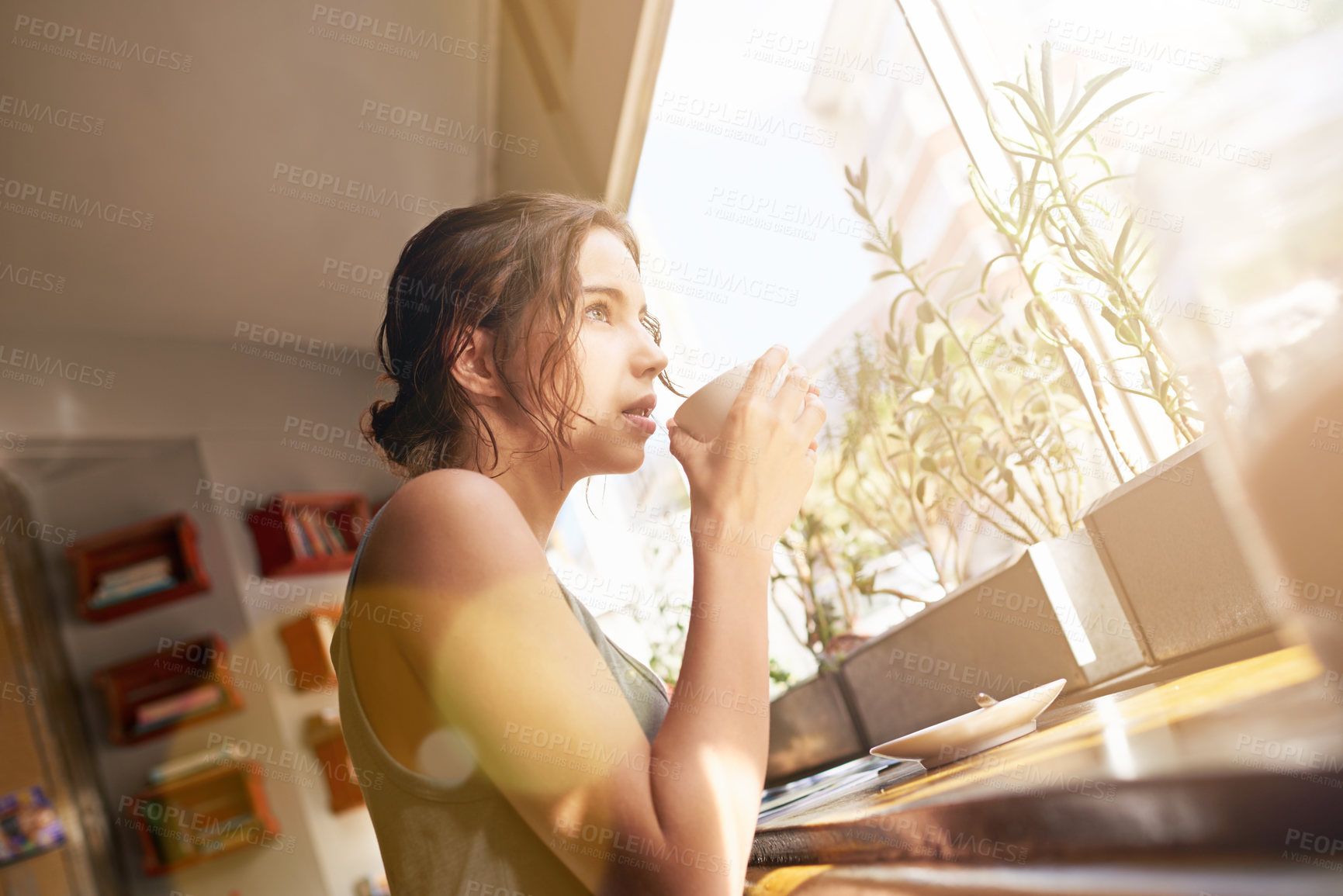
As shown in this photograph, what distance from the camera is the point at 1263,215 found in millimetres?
219

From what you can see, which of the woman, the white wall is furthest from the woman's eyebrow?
the white wall

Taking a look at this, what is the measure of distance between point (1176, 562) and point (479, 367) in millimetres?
865

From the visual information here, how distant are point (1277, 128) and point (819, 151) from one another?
2210mm

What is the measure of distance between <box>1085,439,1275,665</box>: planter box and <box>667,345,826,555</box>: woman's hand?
38 centimetres

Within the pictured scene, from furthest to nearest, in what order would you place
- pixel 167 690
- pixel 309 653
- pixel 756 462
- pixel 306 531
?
pixel 306 531 → pixel 309 653 → pixel 167 690 → pixel 756 462

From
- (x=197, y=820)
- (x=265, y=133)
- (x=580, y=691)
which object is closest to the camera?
(x=580, y=691)

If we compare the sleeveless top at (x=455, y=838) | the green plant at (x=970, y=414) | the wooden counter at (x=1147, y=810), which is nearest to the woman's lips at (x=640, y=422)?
the sleeveless top at (x=455, y=838)

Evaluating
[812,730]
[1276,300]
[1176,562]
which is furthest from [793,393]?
[812,730]

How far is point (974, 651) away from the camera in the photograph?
1.22 m

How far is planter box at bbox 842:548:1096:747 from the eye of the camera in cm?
111

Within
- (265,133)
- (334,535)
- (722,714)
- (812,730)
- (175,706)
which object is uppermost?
(265,133)

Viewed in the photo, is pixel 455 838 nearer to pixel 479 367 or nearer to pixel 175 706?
pixel 479 367

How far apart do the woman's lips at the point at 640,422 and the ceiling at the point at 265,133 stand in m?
1.63

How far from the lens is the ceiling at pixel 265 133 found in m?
2.58
